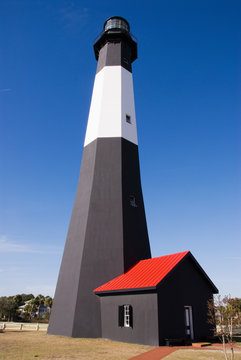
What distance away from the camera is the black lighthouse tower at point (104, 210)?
16469 millimetres

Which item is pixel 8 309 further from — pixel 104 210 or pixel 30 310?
pixel 104 210

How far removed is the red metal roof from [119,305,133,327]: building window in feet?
3.53

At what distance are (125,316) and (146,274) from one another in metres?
2.54

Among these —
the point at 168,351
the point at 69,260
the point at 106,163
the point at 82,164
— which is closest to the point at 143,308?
the point at 168,351

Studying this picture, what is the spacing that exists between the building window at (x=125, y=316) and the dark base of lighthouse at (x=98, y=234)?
74.1 inches

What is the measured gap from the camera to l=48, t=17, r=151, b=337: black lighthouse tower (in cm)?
1647

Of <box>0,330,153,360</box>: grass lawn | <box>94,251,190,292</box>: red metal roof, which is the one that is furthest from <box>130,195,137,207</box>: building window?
<box>0,330,153,360</box>: grass lawn

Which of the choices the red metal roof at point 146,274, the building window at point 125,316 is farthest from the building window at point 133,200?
the building window at point 125,316

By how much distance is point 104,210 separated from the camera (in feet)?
61.2

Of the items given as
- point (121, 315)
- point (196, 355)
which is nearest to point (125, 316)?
point (121, 315)

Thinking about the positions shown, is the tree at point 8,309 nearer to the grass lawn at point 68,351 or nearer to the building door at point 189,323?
the grass lawn at point 68,351

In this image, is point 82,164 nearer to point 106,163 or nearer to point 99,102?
point 106,163

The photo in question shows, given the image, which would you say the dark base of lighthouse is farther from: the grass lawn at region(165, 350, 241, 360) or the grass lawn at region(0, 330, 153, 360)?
the grass lawn at region(165, 350, 241, 360)

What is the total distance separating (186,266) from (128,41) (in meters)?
21.1
